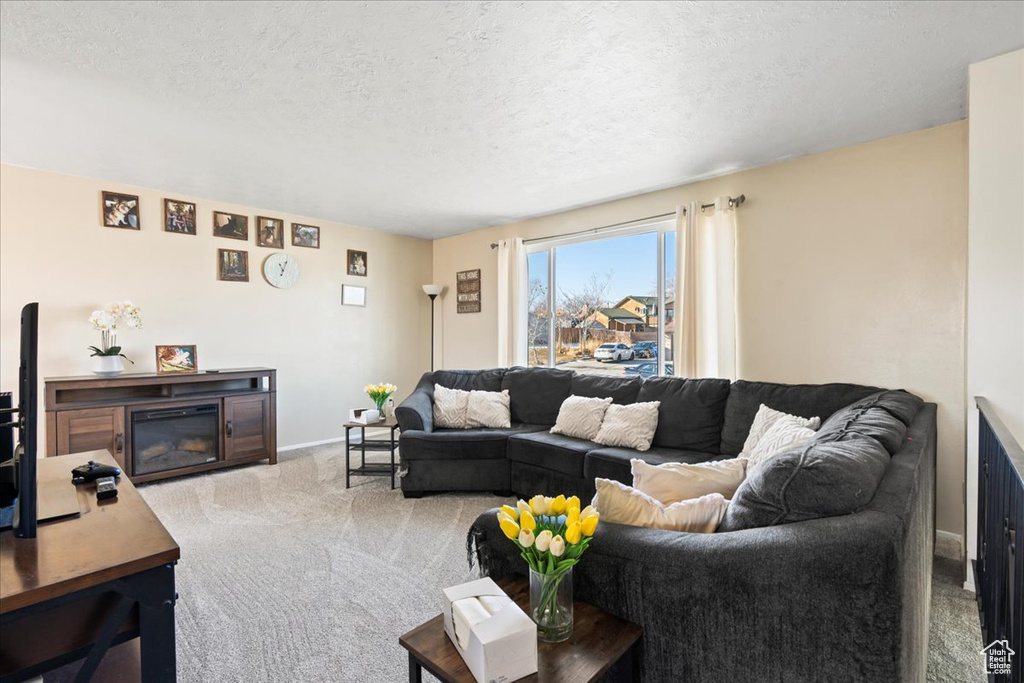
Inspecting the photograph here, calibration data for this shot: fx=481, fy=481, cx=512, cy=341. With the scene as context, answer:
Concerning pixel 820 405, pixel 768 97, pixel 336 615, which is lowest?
pixel 336 615

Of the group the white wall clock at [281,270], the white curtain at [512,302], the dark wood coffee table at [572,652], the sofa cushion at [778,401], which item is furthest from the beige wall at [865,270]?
the white wall clock at [281,270]

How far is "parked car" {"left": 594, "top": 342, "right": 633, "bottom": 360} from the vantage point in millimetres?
4457

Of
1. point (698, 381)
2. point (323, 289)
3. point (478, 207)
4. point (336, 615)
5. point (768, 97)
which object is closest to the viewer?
point (336, 615)

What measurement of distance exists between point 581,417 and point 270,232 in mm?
3673

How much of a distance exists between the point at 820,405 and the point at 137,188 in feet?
18.1

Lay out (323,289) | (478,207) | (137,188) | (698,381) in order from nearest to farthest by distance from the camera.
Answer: (698,381), (137,188), (478,207), (323,289)

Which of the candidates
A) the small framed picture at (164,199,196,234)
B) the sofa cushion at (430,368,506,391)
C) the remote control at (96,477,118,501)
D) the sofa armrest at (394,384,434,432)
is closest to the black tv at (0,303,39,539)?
the remote control at (96,477,118,501)

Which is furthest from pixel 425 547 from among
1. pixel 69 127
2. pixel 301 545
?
pixel 69 127

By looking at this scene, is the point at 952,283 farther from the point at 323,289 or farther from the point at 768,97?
the point at 323,289

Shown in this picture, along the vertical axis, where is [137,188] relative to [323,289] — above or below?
above

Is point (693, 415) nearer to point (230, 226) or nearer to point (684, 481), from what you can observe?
point (684, 481)

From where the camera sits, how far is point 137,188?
415 cm

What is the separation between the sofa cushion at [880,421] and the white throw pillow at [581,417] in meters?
1.69

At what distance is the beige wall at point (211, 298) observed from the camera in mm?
3719
